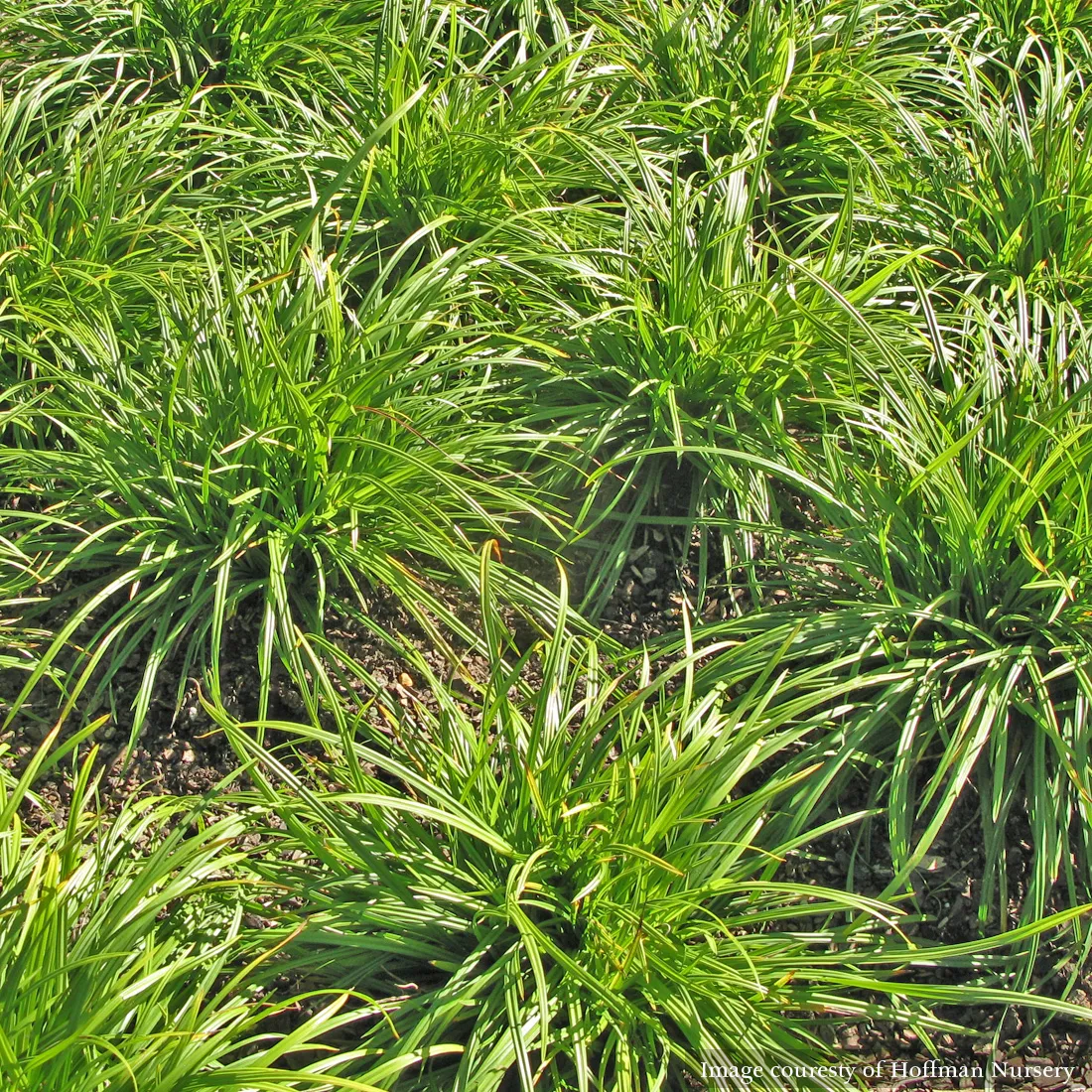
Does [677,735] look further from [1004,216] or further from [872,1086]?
[1004,216]

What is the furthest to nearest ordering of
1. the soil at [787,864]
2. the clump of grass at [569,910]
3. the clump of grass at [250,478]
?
1. the clump of grass at [250,478]
2. the soil at [787,864]
3. the clump of grass at [569,910]

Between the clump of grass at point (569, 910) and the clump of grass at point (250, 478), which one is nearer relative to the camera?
the clump of grass at point (569, 910)

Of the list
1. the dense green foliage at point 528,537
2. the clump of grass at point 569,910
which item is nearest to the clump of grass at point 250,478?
the dense green foliage at point 528,537

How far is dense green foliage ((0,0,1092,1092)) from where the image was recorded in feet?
6.16

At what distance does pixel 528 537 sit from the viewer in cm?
266

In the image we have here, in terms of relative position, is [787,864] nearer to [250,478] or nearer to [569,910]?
[569,910]

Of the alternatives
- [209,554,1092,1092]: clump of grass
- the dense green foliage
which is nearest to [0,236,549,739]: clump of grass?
the dense green foliage

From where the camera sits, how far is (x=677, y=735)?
210 cm

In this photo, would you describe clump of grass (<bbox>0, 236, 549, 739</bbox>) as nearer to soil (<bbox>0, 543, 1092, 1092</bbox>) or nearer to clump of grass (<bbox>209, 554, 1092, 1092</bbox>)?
soil (<bbox>0, 543, 1092, 1092</bbox>)

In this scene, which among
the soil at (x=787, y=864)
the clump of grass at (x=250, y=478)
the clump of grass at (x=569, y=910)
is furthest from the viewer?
the clump of grass at (x=250, y=478)

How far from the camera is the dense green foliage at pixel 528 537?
188cm

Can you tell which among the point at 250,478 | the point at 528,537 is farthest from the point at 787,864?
the point at 250,478

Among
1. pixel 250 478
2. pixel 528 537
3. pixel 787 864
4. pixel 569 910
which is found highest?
pixel 250 478

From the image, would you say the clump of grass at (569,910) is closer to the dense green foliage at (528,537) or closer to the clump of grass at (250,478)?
the dense green foliage at (528,537)
